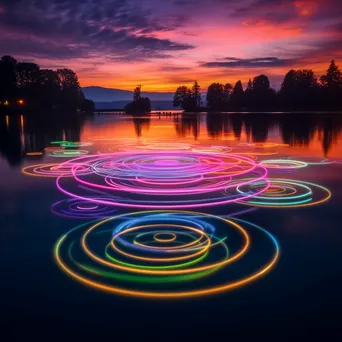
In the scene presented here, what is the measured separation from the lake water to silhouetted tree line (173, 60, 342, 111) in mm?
75606

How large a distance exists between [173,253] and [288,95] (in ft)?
286

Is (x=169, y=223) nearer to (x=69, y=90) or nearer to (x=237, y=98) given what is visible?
(x=69, y=90)

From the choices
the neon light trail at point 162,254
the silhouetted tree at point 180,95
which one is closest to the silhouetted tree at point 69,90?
the silhouetted tree at point 180,95

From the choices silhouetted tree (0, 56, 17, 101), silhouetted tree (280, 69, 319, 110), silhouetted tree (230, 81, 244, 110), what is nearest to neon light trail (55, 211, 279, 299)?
silhouetted tree (0, 56, 17, 101)

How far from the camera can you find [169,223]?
18.6ft

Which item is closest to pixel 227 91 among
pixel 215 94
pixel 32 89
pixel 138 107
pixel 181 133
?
pixel 215 94

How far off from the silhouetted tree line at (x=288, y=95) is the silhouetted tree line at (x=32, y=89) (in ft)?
123

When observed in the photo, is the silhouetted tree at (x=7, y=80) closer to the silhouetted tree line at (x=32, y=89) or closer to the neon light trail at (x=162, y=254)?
the silhouetted tree line at (x=32, y=89)

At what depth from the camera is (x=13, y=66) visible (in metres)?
77.4

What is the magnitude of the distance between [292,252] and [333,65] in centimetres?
9584

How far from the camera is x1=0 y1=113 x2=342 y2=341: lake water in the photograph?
3.17 meters

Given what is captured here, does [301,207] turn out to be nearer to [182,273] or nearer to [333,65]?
[182,273]

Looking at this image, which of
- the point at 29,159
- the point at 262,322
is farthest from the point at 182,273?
the point at 29,159

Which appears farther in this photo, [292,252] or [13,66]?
[13,66]
